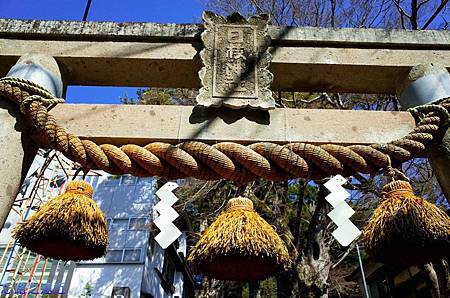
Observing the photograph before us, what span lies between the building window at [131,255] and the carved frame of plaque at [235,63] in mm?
10038

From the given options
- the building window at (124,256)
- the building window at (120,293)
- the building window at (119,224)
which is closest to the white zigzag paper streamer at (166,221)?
the building window at (120,293)

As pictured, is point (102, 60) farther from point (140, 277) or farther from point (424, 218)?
point (140, 277)

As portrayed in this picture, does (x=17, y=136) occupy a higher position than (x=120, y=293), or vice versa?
(x=120, y=293)

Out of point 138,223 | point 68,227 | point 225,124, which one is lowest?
point 68,227

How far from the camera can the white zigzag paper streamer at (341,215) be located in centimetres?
231

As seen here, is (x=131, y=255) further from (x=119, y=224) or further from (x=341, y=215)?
(x=341, y=215)

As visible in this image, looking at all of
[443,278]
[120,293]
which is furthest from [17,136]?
[443,278]

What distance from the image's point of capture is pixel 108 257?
457 inches

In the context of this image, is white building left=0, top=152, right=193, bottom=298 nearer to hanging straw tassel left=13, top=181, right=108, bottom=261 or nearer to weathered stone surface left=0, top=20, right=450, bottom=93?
weathered stone surface left=0, top=20, right=450, bottom=93

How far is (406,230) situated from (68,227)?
79.4 inches

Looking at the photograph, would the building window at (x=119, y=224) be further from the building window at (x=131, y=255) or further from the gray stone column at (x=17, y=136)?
the gray stone column at (x=17, y=136)

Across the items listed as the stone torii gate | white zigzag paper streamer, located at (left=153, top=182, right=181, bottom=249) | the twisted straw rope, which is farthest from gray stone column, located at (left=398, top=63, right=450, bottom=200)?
white zigzag paper streamer, located at (left=153, top=182, right=181, bottom=249)

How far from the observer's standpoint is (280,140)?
2500mm

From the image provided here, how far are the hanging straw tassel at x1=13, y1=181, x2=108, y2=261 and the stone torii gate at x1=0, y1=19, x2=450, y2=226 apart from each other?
0.42 meters
